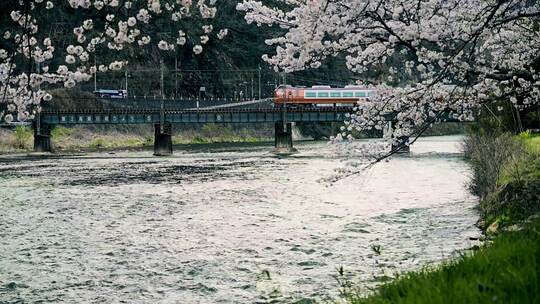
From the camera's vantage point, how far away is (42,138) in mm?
69188

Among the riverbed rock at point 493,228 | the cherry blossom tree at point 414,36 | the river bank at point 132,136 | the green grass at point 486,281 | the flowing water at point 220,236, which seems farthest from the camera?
the river bank at point 132,136

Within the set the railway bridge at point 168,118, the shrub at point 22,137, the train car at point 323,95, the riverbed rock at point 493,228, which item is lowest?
the riverbed rock at point 493,228

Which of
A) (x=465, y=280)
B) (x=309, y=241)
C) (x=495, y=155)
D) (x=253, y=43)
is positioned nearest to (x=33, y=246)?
(x=309, y=241)

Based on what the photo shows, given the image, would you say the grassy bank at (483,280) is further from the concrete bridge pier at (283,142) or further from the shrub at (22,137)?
the shrub at (22,137)

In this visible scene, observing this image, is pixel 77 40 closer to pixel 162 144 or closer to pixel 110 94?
pixel 162 144

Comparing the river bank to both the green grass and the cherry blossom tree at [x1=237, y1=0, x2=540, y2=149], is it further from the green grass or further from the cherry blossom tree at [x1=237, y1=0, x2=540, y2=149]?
the green grass

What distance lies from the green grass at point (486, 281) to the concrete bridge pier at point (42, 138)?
68703 mm

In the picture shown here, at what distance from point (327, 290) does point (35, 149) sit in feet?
212

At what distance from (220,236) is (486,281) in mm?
12837

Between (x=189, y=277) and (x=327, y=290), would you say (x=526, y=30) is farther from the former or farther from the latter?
(x=189, y=277)

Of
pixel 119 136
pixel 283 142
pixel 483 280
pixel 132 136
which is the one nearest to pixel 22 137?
pixel 119 136

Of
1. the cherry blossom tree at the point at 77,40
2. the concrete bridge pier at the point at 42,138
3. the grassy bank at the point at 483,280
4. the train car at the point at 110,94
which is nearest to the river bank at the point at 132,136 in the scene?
the concrete bridge pier at the point at 42,138

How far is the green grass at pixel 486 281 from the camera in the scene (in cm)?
469

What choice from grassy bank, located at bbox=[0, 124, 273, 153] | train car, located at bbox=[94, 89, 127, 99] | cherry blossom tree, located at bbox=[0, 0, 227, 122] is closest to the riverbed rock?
cherry blossom tree, located at bbox=[0, 0, 227, 122]
